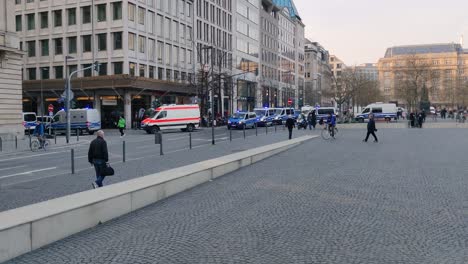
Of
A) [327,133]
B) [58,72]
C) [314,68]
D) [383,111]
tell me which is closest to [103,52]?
[58,72]

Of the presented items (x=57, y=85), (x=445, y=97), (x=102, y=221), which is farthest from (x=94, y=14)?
(x=445, y=97)

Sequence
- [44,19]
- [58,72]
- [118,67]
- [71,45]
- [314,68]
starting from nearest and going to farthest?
[118,67], [71,45], [58,72], [44,19], [314,68]

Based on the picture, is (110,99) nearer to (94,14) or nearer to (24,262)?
(94,14)

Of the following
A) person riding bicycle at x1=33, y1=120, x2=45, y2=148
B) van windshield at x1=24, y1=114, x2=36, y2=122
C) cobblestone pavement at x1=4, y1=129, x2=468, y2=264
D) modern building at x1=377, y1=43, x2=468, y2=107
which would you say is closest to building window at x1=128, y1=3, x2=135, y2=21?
van windshield at x1=24, y1=114, x2=36, y2=122

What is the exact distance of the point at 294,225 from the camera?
7355mm

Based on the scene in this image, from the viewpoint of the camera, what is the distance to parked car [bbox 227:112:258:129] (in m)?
47.3

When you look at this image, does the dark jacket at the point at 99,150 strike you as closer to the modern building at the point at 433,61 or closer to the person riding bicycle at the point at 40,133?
the person riding bicycle at the point at 40,133

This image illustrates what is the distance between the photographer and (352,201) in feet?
30.2

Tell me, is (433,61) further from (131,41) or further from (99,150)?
(99,150)

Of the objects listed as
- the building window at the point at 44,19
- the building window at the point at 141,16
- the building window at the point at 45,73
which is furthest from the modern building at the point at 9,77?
the building window at the point at 44,19

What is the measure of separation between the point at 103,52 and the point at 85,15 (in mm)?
4941

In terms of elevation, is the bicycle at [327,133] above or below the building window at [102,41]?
below

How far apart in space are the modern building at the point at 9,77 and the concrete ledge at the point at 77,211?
28.0 meters

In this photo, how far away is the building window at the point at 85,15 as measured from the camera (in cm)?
5437
